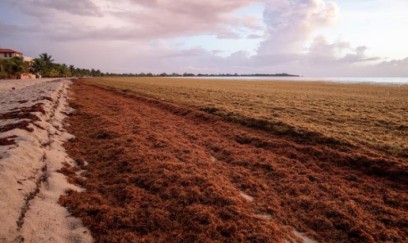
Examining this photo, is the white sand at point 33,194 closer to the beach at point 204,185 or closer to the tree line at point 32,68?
the beach at point 204,185

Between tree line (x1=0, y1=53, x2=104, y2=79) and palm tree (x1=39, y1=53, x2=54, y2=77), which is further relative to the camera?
palm tree (x1=39, y1=53, x2=54, y2=77)

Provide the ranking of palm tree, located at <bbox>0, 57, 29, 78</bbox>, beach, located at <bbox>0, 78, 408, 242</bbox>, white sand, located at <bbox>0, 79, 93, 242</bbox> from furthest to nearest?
palm tree, located at <bbox>0, 57, 29, 78</bbox>
beach, located at <bbox>0, 78, 408, 242</bbox>
white sand, located at <bbox>0, 79, 93, 242</bbox>

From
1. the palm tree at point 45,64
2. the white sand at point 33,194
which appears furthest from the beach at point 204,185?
the palm tree at point 45,64

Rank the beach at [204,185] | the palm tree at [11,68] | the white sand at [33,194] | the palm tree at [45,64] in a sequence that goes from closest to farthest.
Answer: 1. the white sand at [33,194]
2. the beach at [204,185]
3. the palm tree at [11,68]
4. the palm tree at [45,64]

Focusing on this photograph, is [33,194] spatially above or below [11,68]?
below

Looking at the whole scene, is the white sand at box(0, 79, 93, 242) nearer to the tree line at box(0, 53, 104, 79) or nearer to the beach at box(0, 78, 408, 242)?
the beach at box(0, 78, 408, 242)

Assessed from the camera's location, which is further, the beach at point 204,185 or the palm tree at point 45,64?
the palm tree at point 45,64

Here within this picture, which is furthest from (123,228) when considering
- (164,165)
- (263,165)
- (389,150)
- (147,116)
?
(147,116)

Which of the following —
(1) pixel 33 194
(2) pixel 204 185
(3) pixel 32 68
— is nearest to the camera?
(1) pixel 33 194

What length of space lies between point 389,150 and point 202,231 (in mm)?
9836

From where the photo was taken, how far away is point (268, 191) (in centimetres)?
819

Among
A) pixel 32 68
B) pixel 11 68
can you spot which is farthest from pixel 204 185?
pixel 32 68

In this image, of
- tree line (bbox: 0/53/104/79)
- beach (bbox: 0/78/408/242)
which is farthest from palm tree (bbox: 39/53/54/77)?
beach (bbox: 0/78/408/242)

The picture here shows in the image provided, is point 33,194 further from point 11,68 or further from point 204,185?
point 11,68
